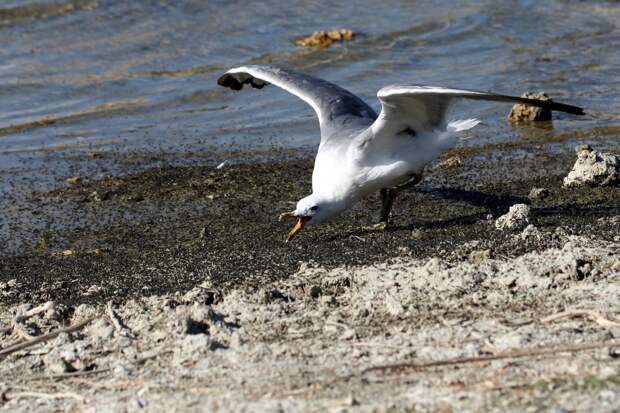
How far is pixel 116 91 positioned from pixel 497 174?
18.2ft

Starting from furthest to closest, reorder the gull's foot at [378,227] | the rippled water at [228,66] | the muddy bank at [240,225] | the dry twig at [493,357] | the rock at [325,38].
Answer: the rock at [325,38] → the rippled water at [228,66] → the gull's foot at [378,227] → the muddy bank at [240,225] → the dry twig at [493,357]

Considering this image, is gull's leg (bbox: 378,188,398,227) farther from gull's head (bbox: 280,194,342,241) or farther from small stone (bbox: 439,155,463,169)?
small stone (bbox: 439,155,463,169)

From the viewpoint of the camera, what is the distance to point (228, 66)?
1366 cm

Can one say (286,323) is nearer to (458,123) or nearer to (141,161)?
(458,123)

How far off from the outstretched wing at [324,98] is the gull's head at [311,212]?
2.79ft

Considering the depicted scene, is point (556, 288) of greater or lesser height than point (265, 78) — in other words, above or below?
below

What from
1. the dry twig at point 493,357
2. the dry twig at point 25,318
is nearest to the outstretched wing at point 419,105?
the dry twig at point 493,357

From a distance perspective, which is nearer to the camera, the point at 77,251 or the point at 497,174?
the point at 77,251

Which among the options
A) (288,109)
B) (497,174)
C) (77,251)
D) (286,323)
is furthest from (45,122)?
(286,323)

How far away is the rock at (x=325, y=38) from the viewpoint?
14601 mm

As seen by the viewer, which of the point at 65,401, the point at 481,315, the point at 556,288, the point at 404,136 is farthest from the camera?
the point at 404,136

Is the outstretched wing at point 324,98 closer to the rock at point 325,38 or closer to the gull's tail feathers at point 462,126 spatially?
the gull's tail feathers at point 462,126

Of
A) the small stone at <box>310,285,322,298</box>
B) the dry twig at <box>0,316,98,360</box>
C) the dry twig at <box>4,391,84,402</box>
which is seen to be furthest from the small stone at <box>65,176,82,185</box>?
the dry twig at <box>4,391,84,402</box>

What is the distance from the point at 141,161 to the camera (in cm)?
952
